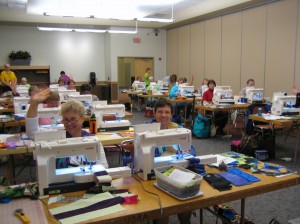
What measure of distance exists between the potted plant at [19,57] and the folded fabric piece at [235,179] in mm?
11324

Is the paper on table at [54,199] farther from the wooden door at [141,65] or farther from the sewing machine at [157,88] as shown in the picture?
the wooden door at [141,65]

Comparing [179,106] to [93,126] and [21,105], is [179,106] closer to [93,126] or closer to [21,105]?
[21,105]

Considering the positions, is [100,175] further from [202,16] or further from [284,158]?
[202,16]

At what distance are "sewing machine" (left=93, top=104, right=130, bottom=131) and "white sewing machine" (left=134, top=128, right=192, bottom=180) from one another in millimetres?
1570

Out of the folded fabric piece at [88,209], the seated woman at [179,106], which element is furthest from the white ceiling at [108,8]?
the folded fabric piece at [88,209]

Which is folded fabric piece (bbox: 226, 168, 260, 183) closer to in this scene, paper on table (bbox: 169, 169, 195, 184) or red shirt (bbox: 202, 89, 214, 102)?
paper on table (bbox: 169, 169, 195, 184)

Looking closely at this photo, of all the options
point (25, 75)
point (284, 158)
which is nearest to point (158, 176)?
point (284, 158)

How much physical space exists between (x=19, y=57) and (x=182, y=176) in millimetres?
11438

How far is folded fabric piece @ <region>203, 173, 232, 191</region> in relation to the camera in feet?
6.13

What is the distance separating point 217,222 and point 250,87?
5.18 meters

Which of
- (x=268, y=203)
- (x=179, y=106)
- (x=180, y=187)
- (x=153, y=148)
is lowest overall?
(x=268, y=203)

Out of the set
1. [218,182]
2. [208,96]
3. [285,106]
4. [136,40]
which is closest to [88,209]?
[218,182]

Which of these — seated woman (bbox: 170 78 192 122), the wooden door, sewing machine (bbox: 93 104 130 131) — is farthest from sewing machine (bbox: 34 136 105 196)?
the wooden door

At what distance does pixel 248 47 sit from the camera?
8914 mm
